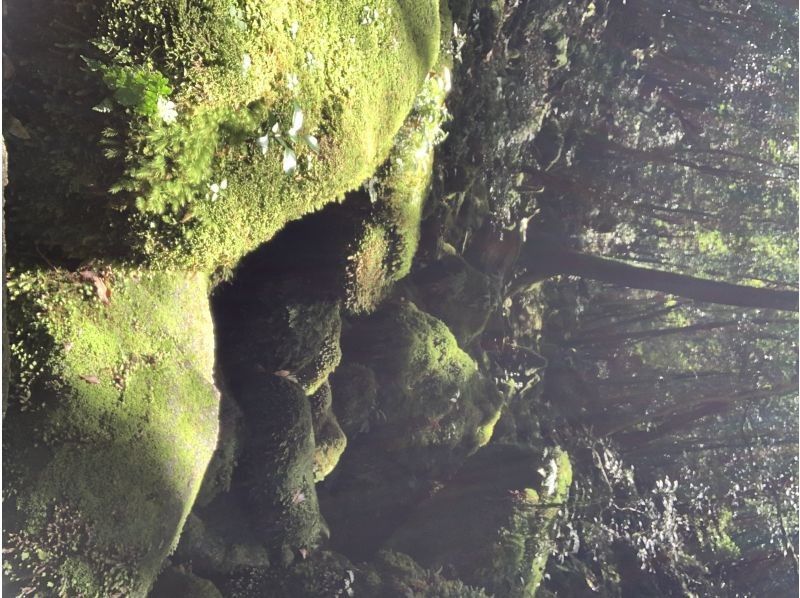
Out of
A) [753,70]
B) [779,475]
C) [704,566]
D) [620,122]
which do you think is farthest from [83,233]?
[779,475]

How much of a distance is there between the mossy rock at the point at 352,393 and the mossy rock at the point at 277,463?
0.93 meters

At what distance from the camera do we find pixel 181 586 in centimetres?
499

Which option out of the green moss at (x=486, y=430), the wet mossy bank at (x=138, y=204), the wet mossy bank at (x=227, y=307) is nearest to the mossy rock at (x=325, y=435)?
the wet mossy bank at (x=227, y=307)

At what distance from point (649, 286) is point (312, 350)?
5.34 meters

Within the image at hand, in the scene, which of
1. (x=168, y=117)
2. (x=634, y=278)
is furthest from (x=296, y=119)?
(x=634, y=278)

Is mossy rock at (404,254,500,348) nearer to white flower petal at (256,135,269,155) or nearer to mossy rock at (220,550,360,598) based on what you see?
mossy rock at (220,550,360,598)

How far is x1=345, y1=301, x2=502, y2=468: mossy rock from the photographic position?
7.09 meters

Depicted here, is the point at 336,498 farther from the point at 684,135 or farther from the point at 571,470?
the point at 684,135

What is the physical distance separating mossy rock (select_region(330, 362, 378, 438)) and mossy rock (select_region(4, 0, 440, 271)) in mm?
3634

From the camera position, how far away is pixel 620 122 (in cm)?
1047

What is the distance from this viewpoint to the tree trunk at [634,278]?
8328 mm

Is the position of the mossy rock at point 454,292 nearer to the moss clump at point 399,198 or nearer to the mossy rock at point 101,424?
the moss clump at point 399,198

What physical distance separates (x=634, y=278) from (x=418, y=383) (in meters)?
3.68

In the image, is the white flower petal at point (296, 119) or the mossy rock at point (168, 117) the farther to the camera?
the white flower petal at point (296, 119)
